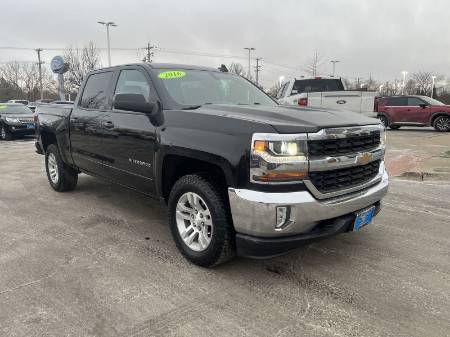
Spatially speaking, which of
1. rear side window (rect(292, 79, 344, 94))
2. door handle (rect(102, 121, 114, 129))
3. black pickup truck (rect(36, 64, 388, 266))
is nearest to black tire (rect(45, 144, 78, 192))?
black pickup truck (rect(36, 64, 388, 266))

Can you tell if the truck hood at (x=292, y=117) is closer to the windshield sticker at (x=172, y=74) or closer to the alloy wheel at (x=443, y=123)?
the windshield sticker at (x=172, y=74)

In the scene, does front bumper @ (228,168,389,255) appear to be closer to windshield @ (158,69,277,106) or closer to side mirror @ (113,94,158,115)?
side mirror @ (113,94,158,115)

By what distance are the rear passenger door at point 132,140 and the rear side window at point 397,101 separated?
1669 centimetres

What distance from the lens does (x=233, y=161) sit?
317 centimetres

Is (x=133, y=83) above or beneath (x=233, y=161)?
above

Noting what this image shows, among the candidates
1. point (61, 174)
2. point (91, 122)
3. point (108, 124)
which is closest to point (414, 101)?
point (61, 174)

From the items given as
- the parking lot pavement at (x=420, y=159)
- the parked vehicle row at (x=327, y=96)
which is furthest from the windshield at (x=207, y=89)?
the parked vehicle row at (x=327, y=96)

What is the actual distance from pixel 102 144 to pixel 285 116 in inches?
98.9

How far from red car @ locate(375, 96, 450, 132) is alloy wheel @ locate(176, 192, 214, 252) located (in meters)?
15.5

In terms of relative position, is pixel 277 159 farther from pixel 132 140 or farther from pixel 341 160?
pixel 132 140

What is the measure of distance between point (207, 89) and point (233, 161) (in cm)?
157

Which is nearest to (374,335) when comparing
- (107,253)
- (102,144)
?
(107,253)

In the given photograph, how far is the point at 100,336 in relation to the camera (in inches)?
106

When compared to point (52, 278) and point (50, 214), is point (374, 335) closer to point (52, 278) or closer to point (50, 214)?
point (52, 278)
